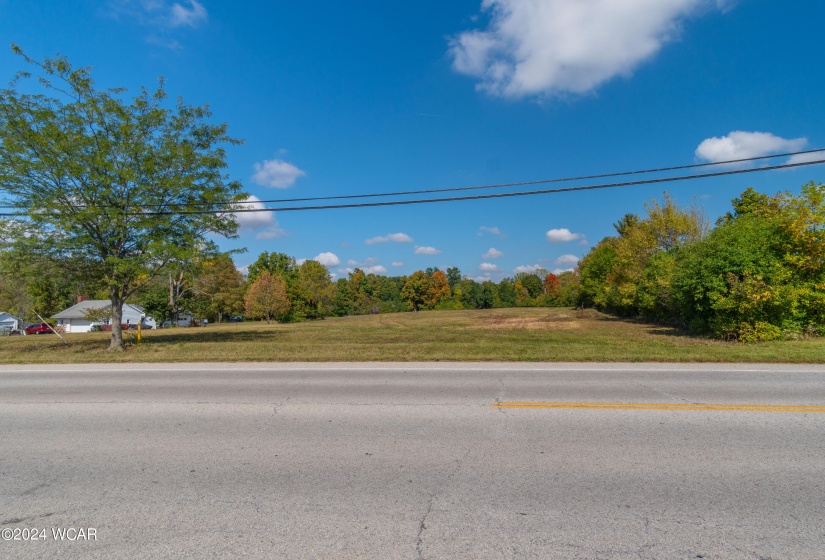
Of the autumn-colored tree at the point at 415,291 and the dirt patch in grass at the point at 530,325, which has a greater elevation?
the autumn-colored tree at the point at 415,291

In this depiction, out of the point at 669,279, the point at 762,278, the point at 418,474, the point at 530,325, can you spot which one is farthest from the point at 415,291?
the point at 418,474

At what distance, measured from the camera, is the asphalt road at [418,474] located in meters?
3.29

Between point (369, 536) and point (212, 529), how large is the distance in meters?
1.24

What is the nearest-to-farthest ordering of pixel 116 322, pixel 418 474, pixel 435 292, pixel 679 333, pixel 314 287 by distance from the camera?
pixel 418 474 < pixel 116 322 < pixel 679 333 < pixel 314 287 < pixel 435 292

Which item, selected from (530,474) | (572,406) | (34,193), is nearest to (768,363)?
(572,406)

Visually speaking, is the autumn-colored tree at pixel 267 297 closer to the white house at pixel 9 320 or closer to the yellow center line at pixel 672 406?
the white house at pixel 9 320

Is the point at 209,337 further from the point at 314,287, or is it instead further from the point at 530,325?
the point at 314,287

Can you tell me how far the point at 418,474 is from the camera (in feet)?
14.5

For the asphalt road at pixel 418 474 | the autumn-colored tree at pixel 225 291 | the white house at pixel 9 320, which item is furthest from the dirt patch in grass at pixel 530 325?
the white house at pixel 9 320

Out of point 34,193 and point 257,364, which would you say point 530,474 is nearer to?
point 257,364

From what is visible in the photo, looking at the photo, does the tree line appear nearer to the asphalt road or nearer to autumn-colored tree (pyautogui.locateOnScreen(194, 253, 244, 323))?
the asphalt road

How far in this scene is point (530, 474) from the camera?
4.36m

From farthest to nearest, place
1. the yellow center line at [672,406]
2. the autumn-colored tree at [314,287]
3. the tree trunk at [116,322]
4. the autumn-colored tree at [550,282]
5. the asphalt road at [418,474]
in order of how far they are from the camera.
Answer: the autumn-colored tree at [550,282]
the autumn-colored tree at [314,287]
the tree trunk at [116,322]
the yellow center line at [672,406]
the asphalt road at [418,474]

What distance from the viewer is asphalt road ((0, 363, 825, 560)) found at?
3.29m
